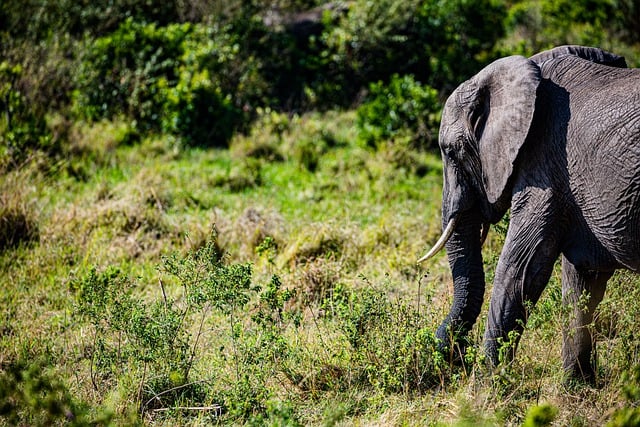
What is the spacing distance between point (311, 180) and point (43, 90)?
430cm

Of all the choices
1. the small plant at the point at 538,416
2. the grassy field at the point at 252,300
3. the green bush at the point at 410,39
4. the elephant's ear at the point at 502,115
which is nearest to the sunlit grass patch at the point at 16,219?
the grassy field at the point at 252,300

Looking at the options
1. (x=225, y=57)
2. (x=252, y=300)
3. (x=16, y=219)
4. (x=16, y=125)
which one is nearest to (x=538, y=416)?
(x=252, y=300)

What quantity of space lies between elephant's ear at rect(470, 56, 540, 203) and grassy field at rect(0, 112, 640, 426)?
0.82m

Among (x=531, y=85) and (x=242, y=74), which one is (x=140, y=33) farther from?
(x=531, y=85)

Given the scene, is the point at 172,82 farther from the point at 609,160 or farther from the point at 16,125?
the point at 609,160

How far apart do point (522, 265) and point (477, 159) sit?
74 centimetres

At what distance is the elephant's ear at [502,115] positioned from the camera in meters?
4.23

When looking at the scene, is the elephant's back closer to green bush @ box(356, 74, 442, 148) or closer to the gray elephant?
the gray elephant

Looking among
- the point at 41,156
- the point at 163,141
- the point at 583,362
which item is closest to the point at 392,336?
the point at 583,362

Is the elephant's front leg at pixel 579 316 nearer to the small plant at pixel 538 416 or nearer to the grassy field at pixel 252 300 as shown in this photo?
the grassy field at pixel 252 300

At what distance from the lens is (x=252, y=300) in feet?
20.9

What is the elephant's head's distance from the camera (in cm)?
429

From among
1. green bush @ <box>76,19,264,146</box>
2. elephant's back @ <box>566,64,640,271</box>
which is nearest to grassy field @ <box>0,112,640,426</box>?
green bush @ <box>76,19,264,146</box>

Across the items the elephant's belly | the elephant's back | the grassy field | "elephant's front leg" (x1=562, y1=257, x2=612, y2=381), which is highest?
the elephant's back
